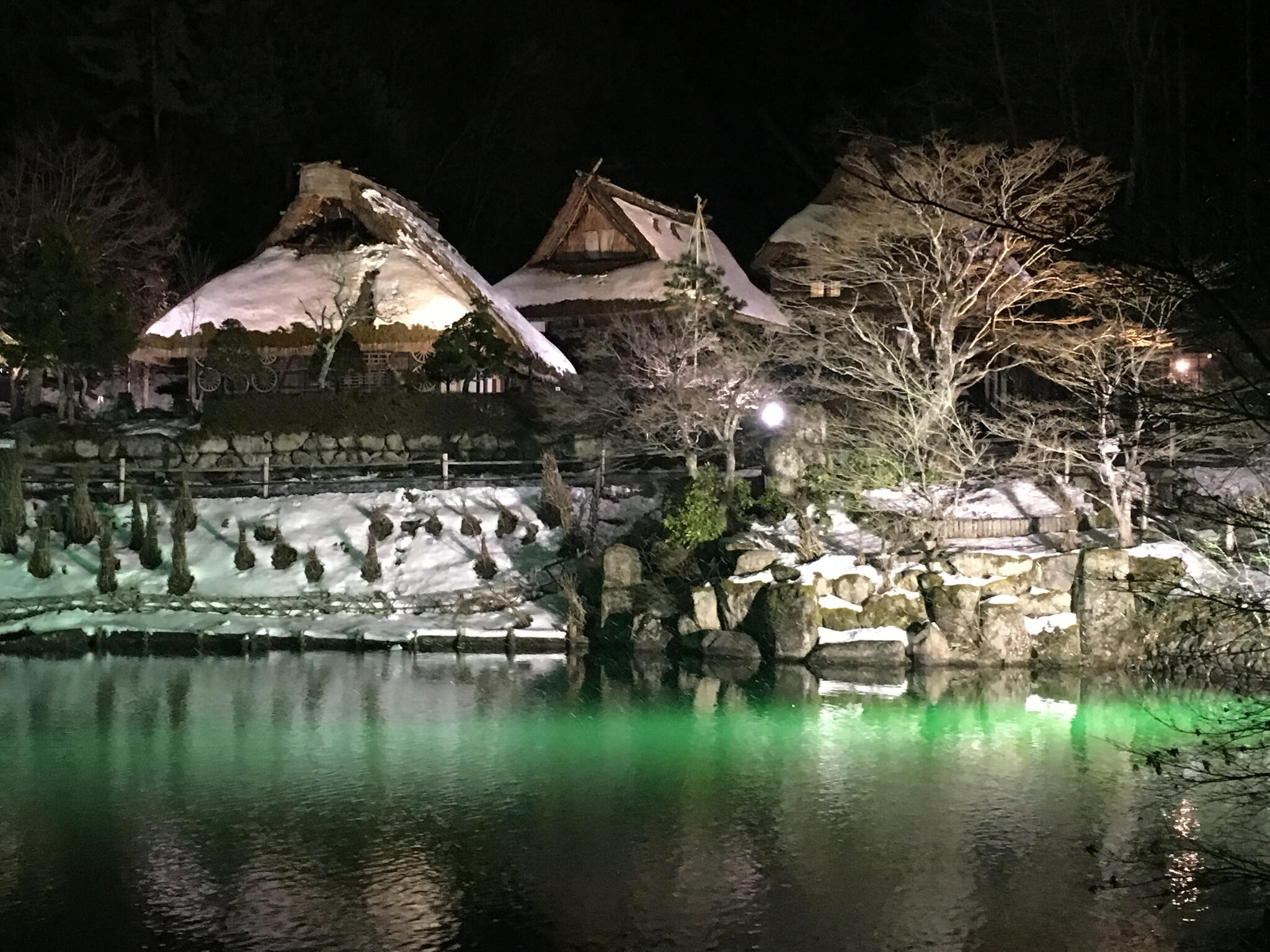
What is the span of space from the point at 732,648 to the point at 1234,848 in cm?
883

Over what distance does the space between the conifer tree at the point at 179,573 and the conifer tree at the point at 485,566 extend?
4624 millimetres

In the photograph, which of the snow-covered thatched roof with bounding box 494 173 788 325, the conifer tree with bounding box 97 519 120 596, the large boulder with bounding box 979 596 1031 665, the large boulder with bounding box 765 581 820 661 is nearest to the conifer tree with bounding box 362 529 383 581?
the conifer tree with bounding box 97 519 120 596

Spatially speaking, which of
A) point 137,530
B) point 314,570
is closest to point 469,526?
point 314,570

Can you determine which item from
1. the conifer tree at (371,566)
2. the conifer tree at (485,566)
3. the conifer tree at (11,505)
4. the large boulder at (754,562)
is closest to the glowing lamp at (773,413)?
the large boulder at (754,562)

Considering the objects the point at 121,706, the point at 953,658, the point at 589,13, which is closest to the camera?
the point at 121,706

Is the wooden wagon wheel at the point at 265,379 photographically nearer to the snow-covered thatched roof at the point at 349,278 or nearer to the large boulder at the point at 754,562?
the snow-covered thatched roof at the point at 349,278

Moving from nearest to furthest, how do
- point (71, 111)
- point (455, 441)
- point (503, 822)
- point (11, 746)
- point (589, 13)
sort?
point (503, 822) → point (11, 746) → point (455, 441) → point (71, 111) → point (589, 13)

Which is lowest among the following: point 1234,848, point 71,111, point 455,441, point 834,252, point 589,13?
point 1234,848

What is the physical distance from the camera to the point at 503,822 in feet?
32.8

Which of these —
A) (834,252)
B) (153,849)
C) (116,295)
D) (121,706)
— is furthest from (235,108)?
(153,849)

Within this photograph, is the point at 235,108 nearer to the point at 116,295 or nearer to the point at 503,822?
the point at 116,295

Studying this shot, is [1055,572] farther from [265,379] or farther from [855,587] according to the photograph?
[265,379]

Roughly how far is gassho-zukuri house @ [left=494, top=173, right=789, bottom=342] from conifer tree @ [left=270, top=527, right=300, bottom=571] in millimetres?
11989

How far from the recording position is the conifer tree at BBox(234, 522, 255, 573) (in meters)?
20.6
